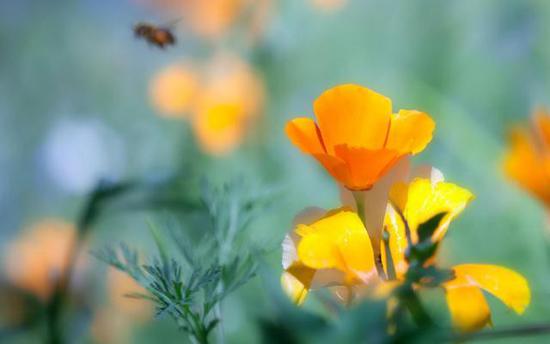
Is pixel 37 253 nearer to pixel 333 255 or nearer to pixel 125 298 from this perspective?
pixel 125 298

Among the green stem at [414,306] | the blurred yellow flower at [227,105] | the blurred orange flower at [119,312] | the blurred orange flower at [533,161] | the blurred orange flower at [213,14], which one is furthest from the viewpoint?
the blurred orange flower at [213,14]

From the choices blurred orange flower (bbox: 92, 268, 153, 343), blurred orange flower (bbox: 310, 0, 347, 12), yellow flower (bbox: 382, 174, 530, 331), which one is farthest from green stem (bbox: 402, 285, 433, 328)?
blurred orange flower (bbox: 310, 0, 347, 12)

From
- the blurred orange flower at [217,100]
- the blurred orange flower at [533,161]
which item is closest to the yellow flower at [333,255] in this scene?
the blurred orange flower at [533,161]

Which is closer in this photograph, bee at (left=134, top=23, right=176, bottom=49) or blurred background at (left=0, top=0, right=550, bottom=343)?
Answer: bee at (left=134, top=23, right=176, bottom=49)

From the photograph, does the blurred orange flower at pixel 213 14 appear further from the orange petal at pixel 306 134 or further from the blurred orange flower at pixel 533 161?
the orange petal at pixel 306 134

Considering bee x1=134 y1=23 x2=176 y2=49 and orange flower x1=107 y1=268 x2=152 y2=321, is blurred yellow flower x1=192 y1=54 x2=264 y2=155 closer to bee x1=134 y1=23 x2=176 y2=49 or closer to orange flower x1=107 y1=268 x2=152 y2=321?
orange flower x1=107 y1=268 x2=152 y2=321

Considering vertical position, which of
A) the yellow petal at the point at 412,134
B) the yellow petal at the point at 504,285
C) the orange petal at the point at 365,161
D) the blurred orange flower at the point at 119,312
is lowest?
the blurred orange flower at the point at 119,312

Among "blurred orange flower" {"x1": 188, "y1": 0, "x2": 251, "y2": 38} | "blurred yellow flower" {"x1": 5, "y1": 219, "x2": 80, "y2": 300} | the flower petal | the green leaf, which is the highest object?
the green leaf
